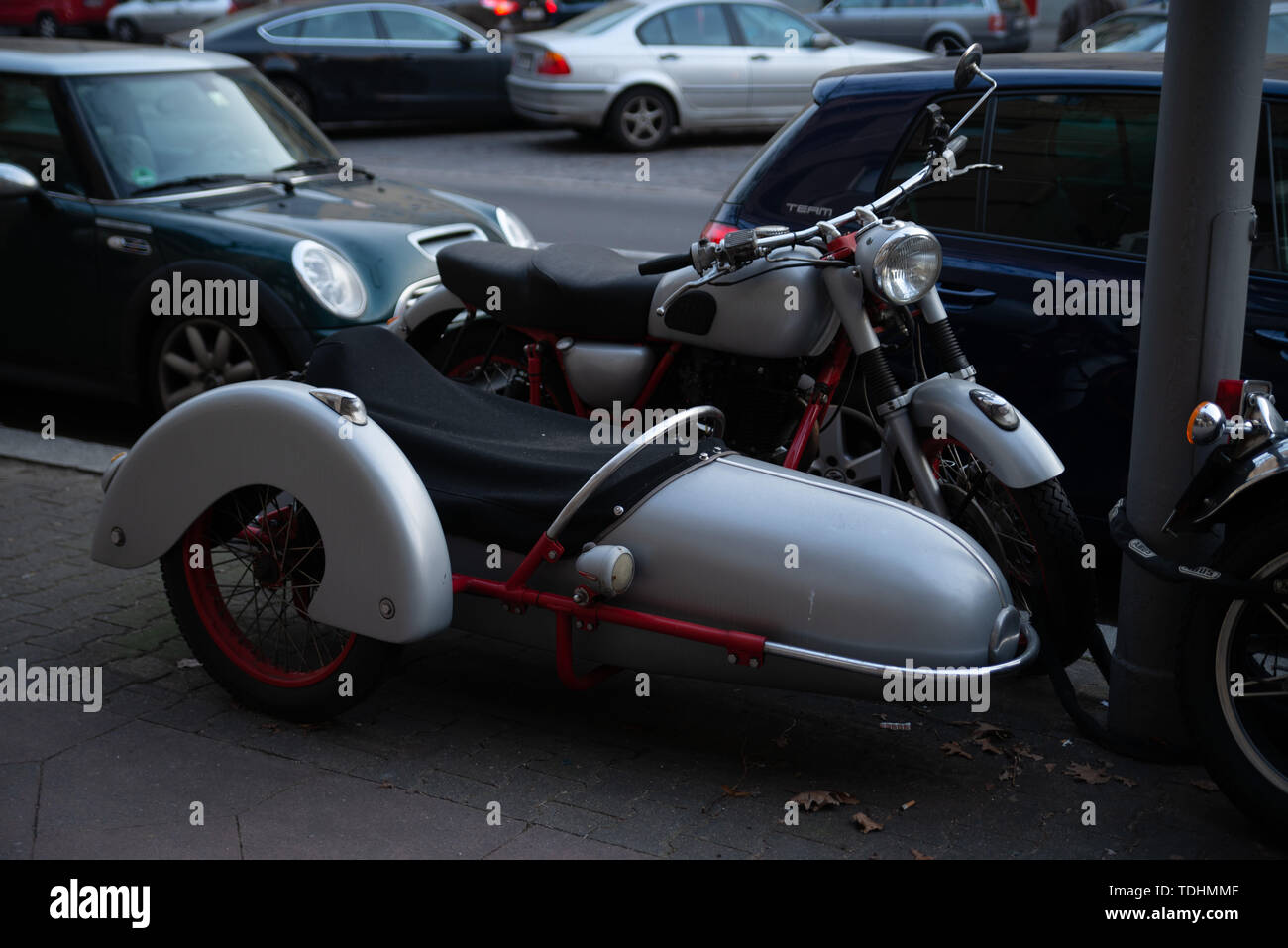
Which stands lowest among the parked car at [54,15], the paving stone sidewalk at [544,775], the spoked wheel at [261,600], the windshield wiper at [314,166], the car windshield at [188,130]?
the paving stone sidewalk at [544,775]

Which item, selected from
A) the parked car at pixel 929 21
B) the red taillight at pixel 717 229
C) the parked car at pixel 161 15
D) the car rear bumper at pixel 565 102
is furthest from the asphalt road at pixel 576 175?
the parked car at pixel 161 15

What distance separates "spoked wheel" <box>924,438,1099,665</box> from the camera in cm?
400

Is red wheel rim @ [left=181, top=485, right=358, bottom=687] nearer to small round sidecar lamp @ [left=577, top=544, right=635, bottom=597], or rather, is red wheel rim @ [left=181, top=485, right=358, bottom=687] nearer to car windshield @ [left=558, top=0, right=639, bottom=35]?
small round sidecar lamp @ [left=577, top=544, right=635, bottom=597]

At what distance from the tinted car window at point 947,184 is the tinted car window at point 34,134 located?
3983mm

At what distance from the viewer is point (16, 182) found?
22.6ft

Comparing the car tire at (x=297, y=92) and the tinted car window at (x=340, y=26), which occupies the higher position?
the tinted car window at (x=340, y=26)

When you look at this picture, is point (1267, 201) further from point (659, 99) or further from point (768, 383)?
point (659, 99)

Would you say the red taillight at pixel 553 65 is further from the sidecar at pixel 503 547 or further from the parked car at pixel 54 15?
the parked car at pixel 54 15

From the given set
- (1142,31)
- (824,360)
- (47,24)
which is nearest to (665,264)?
(824,360)

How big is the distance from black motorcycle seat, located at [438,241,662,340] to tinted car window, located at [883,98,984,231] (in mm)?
1045

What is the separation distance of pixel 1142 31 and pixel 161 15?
66.4ft

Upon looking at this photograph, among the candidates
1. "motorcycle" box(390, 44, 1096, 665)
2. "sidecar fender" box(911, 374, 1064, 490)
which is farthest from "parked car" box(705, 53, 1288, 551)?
"sidecar fender" box(911, 374, 1064, 490)

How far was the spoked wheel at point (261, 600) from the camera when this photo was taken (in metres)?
4.11
